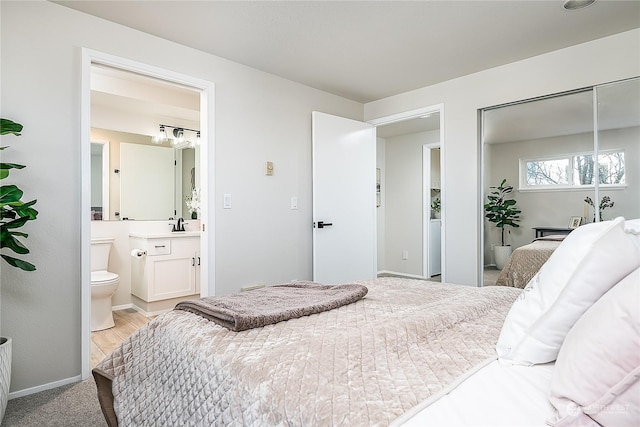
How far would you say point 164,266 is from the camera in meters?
3.88

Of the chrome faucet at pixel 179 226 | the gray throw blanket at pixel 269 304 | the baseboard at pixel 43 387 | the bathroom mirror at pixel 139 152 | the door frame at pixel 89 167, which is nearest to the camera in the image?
the gray throw blanket at pixel 269 304

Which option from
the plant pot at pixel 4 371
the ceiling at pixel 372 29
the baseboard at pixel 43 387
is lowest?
the baseboard at pixel 43 387

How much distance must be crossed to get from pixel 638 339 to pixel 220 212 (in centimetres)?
282

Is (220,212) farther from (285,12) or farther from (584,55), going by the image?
(584,55)

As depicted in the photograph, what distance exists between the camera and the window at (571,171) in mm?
2750

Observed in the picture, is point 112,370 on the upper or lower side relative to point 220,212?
lower

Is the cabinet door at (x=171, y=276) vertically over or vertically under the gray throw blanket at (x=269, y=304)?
under

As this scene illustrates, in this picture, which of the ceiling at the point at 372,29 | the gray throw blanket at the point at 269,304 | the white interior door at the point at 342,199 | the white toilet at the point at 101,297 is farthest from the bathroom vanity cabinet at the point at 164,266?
the gray throw blanket at the point at 269,304

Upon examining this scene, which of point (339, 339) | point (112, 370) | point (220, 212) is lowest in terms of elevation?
point (112, 370)

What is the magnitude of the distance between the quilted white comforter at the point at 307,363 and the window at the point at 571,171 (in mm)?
1851

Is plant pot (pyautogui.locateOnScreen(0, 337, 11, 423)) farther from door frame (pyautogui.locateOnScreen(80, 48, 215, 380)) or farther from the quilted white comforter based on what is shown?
the quilted white comforter

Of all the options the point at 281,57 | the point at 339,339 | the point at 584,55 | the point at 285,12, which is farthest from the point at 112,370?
the point at 584,55

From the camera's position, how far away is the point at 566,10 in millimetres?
2373

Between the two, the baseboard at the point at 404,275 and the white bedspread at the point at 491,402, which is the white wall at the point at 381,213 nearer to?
the baseboard at the point at 404,275
